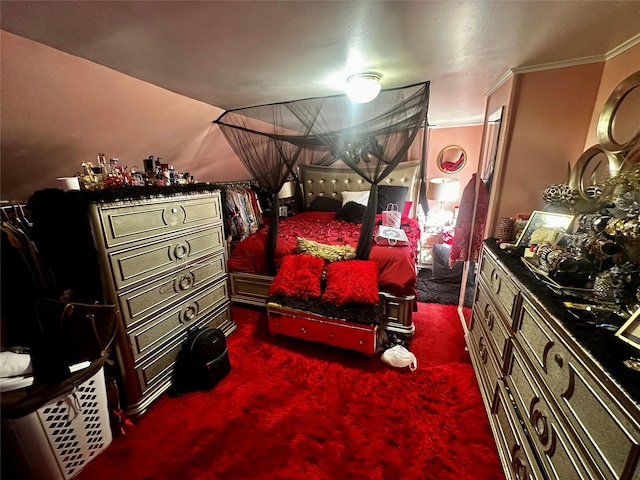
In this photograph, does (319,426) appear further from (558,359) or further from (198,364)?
(558,359)

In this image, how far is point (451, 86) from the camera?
2111mm

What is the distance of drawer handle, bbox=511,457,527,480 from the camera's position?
1.08 meters

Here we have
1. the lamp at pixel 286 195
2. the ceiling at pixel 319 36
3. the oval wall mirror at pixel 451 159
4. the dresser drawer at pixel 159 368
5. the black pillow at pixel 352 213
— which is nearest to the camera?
the ceiling at pixel 319 36

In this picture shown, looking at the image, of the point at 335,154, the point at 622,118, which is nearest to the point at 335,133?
the point at 335,154

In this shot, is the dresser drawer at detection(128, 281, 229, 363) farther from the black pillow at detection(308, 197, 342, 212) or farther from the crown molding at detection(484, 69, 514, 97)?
the crown molding at detection(484, 69, 514, 97)

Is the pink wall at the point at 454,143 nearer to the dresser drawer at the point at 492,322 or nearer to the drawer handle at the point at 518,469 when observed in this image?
the dresser drawer at the point at 492,322

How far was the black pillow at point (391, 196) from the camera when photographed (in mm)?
3645

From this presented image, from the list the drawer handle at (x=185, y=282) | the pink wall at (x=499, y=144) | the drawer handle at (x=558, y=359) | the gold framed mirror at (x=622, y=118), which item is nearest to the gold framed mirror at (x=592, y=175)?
the gold framed mirror at (x=622, y=118)

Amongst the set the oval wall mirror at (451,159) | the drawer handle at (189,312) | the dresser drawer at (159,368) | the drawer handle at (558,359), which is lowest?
the dresser drawer at (159,368)

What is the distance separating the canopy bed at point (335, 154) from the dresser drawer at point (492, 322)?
51 cm

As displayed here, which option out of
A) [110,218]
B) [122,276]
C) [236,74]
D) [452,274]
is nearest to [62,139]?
[110,218]

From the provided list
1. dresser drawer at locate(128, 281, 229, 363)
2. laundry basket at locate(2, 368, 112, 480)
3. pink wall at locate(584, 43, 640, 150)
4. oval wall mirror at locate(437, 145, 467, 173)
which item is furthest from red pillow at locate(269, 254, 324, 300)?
oval wall mirror at locate(437, 145, 467, 173)

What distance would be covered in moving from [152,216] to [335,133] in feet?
5.00

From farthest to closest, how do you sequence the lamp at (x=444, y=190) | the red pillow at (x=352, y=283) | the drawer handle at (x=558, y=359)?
the lamp at (x=444, y=190), the red pillow at (x=352, y=283), the drawer handle at (x=558, y=359)
